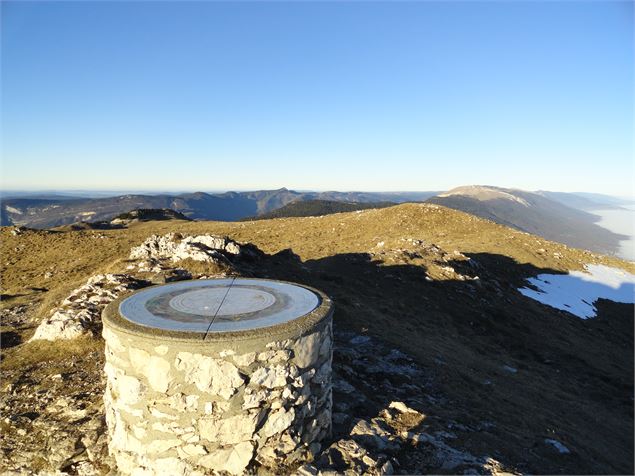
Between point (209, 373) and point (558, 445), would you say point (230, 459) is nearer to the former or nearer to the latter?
point (209, 373)

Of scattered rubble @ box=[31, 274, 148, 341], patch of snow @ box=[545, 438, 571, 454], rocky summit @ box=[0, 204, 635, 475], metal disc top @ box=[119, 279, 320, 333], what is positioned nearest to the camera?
metal disc top @ box=[119, 279, 320, 333]

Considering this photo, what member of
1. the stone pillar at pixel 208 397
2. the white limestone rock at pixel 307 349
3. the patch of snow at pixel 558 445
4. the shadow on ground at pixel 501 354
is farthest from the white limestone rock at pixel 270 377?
the patch of snow at pixel 558 445

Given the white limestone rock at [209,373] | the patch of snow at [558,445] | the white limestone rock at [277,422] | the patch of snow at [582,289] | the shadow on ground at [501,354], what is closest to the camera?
the white limestone rock at [209,373]

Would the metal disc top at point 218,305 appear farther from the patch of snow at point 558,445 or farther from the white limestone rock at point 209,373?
the patch of snow at point 558,445

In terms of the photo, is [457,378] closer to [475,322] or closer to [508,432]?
[508,432]

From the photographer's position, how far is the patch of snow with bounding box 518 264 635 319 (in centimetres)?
3009

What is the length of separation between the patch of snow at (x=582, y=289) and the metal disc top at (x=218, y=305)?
27.1 metres

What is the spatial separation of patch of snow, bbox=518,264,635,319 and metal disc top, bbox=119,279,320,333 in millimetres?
27121

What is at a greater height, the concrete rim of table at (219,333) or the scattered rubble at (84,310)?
the concrete rim of table at (219,333)

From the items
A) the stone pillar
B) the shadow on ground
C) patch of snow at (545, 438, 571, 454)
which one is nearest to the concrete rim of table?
the stone pillar

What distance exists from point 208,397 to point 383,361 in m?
8.56

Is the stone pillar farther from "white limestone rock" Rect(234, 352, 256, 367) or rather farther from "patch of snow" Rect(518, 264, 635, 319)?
"patch of snow" Rect(518, 264, 635, 319)

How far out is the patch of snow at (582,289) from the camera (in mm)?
30094

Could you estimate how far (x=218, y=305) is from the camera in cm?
880
